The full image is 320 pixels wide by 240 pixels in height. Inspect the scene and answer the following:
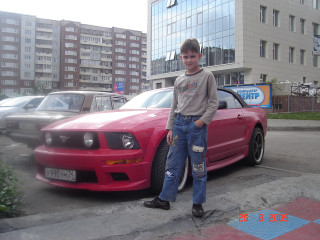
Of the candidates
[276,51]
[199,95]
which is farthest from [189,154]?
[276,51]

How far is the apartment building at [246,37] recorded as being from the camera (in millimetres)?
33094

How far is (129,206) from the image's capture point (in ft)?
10.0

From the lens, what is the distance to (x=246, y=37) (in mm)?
32406

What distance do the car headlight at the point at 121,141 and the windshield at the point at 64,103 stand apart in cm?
298

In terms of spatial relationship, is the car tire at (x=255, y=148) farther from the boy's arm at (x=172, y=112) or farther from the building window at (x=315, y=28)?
the building window at (x=315, y=28)

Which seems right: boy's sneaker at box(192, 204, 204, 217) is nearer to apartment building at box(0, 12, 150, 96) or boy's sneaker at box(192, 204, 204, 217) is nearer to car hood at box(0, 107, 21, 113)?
car hood at box(0, 107, 21, 113)

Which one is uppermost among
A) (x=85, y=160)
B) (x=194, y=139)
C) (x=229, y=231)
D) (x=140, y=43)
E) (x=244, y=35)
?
(x=140, y=43)

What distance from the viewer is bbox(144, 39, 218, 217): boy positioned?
2.81 m

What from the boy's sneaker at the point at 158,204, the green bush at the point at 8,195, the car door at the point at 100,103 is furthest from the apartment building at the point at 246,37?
the green bush at the point at 8,195

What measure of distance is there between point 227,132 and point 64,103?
3496mm

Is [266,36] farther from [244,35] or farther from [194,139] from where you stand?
[194,139]

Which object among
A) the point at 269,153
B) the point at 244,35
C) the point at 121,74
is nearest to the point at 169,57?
the point at 244,35

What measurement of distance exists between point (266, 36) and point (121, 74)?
211ft

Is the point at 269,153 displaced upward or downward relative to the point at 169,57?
downward
